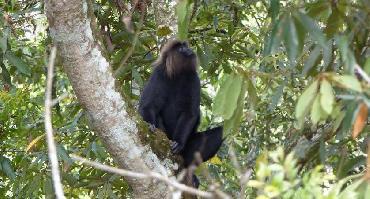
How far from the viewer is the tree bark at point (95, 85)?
2.77 metres

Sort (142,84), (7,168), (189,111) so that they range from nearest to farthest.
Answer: (7,168), (142,84), (189,111)

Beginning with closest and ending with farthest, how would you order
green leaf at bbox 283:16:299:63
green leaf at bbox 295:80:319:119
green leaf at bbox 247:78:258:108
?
green leaf at bbox 295:80:319:119, green leaf at bbox 283:16:299:63, green leaf at bbox 247:78:258:108

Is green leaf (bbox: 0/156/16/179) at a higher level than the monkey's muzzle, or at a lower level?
lower

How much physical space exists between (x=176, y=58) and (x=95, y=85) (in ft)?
6.94

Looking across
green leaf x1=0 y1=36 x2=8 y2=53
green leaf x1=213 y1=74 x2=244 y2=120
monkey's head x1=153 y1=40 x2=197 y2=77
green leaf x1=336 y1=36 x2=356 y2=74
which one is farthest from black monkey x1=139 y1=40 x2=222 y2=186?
green leaf x1=336 y1=36 x2=356 y2=74

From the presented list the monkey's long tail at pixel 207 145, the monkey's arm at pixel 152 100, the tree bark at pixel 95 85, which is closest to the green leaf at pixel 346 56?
the tree bark at pixel 95 85

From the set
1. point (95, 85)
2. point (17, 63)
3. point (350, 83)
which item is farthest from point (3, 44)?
point (350, 83)

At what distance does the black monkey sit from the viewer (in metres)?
4.91

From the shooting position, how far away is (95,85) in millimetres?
2869

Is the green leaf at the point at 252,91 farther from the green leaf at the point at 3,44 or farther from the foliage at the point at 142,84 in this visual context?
the green leaf at the point at 3,44

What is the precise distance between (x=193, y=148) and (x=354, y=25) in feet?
9.30

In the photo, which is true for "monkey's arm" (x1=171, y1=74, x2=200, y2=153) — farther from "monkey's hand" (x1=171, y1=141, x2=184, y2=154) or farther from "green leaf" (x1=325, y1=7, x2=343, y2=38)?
"green leaf" (x1=325, y1=7, x2=343, y2=38)

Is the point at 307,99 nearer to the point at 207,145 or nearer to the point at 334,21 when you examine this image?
the point at 334,21

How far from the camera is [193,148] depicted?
4.95 meters
